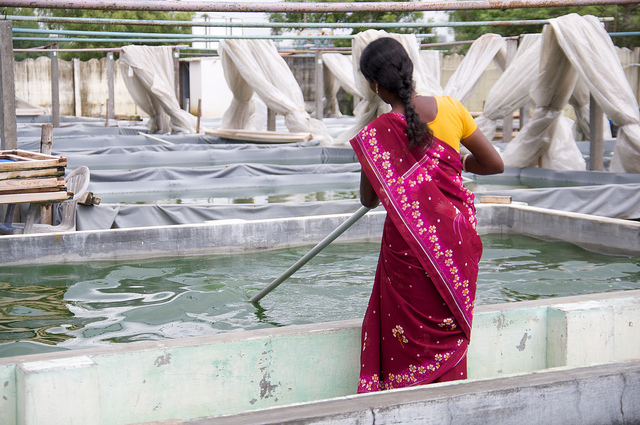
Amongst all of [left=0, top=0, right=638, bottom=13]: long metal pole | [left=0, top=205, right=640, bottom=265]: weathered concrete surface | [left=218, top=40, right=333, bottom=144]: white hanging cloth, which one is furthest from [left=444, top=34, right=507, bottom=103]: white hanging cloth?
[left=0, top=205, right=640, bottom=265]: weathered concrete surface

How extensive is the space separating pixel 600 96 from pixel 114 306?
6.38 m

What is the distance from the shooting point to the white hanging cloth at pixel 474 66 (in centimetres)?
1271

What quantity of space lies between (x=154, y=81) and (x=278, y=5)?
9305mm

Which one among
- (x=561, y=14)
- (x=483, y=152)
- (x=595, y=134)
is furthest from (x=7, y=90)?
(x=561, y=14)

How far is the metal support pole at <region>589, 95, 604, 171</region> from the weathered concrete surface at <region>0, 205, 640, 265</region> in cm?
362

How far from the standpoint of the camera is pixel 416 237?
2.35 m

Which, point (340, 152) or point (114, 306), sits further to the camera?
point (340, 152)

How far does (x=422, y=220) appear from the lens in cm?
235

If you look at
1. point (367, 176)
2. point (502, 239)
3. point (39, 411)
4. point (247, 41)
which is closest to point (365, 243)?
point (502, 239)

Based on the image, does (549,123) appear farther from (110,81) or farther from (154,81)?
(110,81)

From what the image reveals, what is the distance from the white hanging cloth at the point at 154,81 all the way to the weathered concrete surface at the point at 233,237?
1010 cm

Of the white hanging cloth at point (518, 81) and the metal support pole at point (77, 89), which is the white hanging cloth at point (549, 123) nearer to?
the white hanging cloth at point (518, 81)

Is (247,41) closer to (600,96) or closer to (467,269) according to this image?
(600,96)

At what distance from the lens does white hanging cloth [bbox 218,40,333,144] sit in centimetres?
1345
